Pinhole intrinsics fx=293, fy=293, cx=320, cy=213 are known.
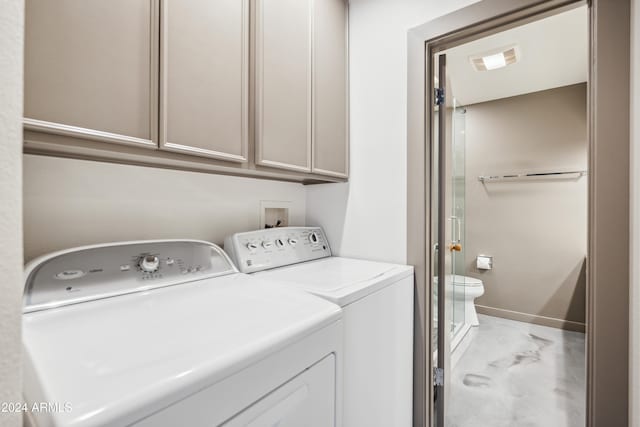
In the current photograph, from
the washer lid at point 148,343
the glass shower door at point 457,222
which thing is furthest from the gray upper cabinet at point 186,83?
the glass shower door at point 457,222

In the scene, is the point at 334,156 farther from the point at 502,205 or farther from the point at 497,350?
the point at 502,205

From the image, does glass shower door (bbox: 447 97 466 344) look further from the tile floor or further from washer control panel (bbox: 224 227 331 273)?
washer control panel (bbox: 224 227 331 273)

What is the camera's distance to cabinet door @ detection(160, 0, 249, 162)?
36.6 inches

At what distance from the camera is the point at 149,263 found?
3.28 feet

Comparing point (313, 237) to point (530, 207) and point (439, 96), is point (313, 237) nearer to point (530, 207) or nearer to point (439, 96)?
point (439, 96)

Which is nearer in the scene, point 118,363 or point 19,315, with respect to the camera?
point 19,315

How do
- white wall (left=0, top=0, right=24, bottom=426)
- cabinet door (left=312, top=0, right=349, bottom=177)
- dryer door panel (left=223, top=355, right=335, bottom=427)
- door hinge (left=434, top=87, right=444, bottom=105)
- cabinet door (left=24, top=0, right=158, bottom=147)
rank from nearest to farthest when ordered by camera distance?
1. white wall (left=0, top=0, right=24, bottom=426)
2. dryer door panel (left=223, top=355, right=335, bottom=427)
3. cabinet door (left=24, top=0, right=158, bottom=147)
4. cabinet door (left=312, top=0, right=349, bottom=177)
5. door hinge (left=434, top=87, right=444, bottom=105)

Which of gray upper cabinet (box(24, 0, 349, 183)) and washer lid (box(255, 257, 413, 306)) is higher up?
gray upper cabinet (box(24, 0, 349, 183))

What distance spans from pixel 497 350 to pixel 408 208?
2044 millimetres

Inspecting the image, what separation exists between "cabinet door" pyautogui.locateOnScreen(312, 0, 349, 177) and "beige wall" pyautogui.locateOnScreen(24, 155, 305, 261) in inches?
17.4

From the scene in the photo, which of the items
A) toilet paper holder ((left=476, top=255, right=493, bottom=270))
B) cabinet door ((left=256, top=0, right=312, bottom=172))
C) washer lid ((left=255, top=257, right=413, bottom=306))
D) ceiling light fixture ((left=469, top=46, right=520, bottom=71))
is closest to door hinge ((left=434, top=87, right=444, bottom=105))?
cabinet door ((left=256, top=0, right=312, bottom=172))

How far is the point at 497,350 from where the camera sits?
2.63 m

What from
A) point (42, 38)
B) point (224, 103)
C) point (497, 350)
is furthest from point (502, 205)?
point (42, 38)

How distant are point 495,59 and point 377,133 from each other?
1.80 meters
